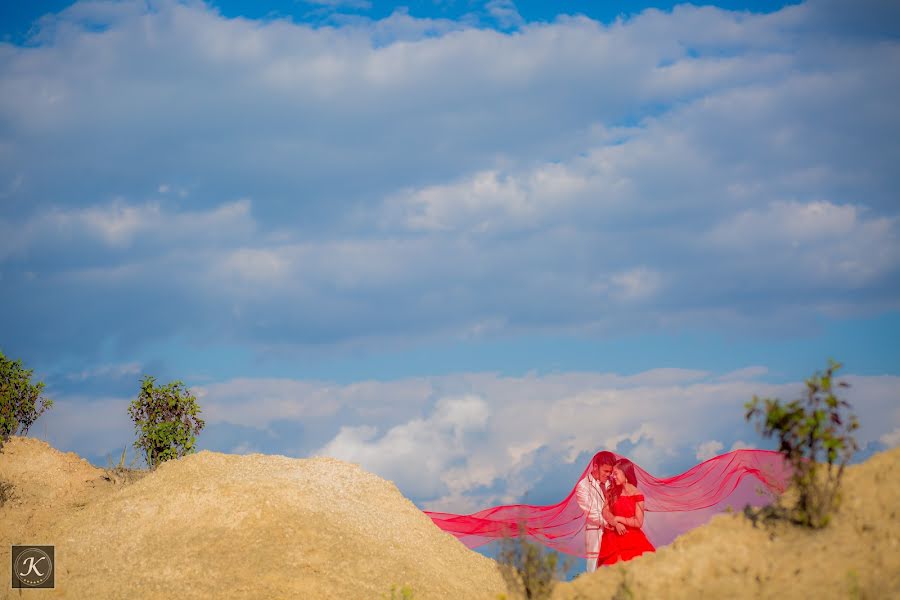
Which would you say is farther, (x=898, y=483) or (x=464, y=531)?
(x=464, y=531)

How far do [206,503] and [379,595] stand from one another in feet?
16.0

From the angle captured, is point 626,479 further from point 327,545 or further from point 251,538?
point 251,538

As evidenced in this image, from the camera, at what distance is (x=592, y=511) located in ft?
51.9

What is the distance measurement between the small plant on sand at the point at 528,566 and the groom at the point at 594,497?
4.94m

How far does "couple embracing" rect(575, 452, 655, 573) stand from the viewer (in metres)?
15.3

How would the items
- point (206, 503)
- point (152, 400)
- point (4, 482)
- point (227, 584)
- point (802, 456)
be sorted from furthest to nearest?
point (152, 400)
point (4, 482)
point (206, 503)
point (227, 584)
point (802, 456)

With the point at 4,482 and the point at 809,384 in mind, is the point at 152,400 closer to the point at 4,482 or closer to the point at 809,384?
the point at 4,482

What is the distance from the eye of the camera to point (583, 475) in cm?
1606

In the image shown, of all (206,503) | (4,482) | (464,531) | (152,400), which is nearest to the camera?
(206,503)

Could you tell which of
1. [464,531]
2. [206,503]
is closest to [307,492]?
[206,503]

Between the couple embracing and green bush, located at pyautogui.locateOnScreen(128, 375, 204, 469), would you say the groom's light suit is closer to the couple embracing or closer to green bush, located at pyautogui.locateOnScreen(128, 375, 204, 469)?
the couple embracing

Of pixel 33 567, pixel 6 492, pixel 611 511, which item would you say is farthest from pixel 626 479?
pixel 6 492

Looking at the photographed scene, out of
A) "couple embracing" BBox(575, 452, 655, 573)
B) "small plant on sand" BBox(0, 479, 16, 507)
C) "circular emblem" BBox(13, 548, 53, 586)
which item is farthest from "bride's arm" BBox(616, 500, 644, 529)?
"small plant on sand" BBox(0, 479, 16, 507)

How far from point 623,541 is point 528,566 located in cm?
519
